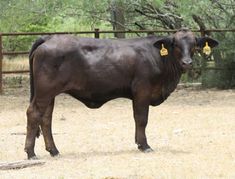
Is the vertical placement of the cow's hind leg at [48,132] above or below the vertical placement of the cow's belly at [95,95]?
below

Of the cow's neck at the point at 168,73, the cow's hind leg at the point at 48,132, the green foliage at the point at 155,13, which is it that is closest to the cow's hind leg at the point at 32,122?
the cow's hind leg at the point at 48,132

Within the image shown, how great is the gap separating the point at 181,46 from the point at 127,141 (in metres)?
2.12

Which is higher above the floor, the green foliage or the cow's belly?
the green foliage

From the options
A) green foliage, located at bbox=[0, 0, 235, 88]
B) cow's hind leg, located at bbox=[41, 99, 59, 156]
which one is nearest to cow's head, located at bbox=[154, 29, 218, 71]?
cow's hind leg, located at bbox=[41, 99, 59, 156]

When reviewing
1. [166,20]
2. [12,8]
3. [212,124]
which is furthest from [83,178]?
[166,20]

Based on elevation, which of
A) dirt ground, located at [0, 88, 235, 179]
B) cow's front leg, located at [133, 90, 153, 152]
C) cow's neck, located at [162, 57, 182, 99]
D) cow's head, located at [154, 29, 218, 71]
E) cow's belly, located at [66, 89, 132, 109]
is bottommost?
dirt ground, located at [0, 88, 235, 179]

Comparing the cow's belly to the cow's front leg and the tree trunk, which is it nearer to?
the cow's front leg

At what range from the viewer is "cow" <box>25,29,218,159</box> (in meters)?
8.36

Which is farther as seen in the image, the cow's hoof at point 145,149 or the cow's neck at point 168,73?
the cow's neck at point 168,73

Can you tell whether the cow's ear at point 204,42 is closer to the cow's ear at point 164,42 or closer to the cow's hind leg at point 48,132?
the cow's ear at point 164,42

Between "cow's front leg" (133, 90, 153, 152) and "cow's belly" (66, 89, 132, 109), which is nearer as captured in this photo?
"cow's belly" (66, 89, 132, 109)

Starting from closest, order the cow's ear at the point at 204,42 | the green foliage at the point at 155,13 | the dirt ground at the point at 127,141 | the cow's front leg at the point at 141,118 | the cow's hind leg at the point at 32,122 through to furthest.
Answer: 1. the dirt ground at the point at 127,141
2. the cow's hind leg at the point at 32,122
3. the cow's front leg at the point at 141,118
4. the cow's ear at the point at 204,42
5. the green foliage at the point at 155,13

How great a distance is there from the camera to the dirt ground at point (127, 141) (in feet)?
24.3

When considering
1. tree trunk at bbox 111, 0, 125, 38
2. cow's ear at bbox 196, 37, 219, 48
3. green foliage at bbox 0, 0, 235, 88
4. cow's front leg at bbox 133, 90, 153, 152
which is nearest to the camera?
cow's front leg at bbox 133, 90, 153, 152
